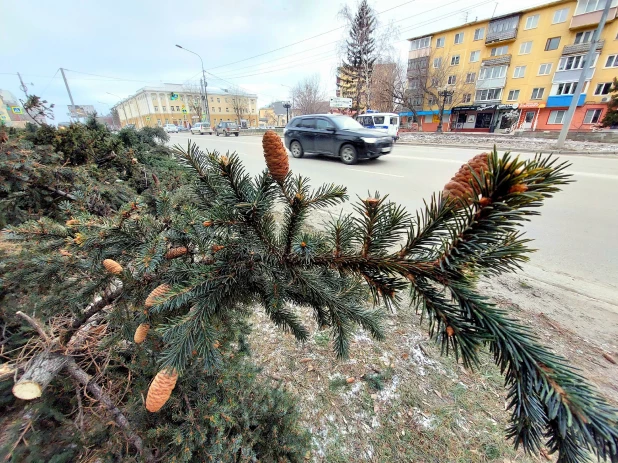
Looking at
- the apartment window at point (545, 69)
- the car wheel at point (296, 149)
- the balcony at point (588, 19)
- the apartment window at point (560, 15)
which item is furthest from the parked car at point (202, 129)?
the balcony at point (588, 19)

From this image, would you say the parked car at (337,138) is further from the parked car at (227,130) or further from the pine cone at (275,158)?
the parked car at (227,130)

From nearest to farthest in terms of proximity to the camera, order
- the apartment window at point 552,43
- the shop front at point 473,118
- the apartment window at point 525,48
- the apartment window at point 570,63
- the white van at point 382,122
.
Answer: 1. the white van at point 382,122
2. the apartment window at point 570,63
3. the apartment window at point 552,43
4. the apartment window at point 525,48
5. the shop front at point 473,118

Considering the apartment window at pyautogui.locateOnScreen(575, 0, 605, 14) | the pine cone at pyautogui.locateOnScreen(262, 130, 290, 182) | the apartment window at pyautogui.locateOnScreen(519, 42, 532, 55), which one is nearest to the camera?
the pine cone at pyautogui.locateOnScreen(262, 130, 290, 182)

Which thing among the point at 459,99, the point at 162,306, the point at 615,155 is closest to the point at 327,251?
the point at 162,306

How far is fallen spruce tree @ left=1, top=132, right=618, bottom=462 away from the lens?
44 cm

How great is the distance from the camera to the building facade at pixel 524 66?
24.5 metres

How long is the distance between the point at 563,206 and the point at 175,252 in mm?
7054

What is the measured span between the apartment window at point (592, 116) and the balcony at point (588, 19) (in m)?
7.56

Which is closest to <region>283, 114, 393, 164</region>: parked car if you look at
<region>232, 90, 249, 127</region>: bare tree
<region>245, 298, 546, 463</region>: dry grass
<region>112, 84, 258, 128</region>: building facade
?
<region>245, 298, 546, 463</region>: dry grass

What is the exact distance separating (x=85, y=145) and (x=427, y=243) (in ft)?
14.9

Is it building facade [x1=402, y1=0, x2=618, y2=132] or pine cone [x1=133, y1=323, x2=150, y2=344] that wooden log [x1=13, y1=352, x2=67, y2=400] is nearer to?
pine cone [x1=133, y1=323, x2=150, y2=344]

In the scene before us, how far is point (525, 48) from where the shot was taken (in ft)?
90.1

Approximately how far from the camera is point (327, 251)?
0.75 metres

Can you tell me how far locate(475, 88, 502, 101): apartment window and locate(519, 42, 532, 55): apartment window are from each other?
3.82m
